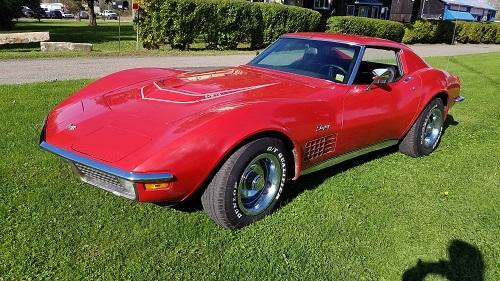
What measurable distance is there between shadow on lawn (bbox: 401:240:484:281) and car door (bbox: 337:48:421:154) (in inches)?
47.9

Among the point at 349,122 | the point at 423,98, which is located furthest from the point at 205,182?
the point at 423,98

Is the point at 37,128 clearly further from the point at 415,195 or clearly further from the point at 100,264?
the point at 415,195

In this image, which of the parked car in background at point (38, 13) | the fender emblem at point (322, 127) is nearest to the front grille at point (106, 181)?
the fender emblem at point (322, 127)

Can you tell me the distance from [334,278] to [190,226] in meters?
1.06

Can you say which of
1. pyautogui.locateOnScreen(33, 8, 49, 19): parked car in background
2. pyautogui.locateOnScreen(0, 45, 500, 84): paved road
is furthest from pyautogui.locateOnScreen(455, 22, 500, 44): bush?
pyautogui.locateOnScreen(33, 8, 49, 19): parked car in background

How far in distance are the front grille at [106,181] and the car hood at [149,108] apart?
12 centimetres

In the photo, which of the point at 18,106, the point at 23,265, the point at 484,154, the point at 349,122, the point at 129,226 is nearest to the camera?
the point at 23,265

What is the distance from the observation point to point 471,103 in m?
8.65

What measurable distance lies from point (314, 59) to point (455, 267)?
2.25 m

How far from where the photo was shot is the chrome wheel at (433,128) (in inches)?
207

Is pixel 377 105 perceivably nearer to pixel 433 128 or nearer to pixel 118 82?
pixel 433 128

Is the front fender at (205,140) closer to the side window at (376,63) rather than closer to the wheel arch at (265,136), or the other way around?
the wheel arch at (265,136)

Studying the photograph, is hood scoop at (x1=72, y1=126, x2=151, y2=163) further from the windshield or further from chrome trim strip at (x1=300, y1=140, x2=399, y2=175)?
the windshield

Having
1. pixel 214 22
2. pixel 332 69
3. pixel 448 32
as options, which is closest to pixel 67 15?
pixel 448 32
